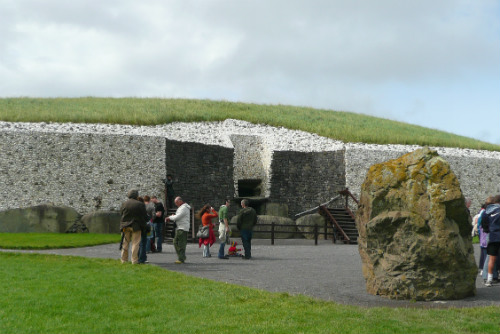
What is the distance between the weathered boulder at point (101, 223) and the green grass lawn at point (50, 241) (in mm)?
2391

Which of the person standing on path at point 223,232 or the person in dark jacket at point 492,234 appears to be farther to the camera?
the person standing on path at point 223,232

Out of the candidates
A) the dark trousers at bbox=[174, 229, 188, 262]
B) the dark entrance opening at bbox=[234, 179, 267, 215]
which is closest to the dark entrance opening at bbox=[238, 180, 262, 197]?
the dark entrance opening at bbox=[234, 179, 267, 215]

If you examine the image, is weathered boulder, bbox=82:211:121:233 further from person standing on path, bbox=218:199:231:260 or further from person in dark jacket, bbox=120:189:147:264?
person in dark jacket, bbox=120:189:147:264

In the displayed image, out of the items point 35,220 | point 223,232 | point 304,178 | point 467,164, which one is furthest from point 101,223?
point 467,164

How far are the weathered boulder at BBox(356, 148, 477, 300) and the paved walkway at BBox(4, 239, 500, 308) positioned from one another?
0.28 m

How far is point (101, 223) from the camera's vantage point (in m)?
25.5

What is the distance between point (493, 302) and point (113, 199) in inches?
778

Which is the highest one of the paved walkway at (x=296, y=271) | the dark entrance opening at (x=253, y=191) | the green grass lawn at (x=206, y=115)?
the green grass lawn at (x=206, y=115)

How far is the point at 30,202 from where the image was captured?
26203mm

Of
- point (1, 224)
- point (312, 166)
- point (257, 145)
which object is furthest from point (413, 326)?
point (257, 145)

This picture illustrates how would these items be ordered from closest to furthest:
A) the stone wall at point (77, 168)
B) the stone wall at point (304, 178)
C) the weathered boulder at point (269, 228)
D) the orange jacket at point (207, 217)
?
the orange jacket at point (207, 217)
the weathered boulder at point (269, 228)
the stone wall at point (77, 168)
the stone wall at point (304, 178)

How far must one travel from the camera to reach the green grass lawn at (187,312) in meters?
7.71

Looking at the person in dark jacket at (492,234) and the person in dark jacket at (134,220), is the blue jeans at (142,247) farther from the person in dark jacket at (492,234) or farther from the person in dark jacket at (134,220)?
the person in dark jacket at (492,234)

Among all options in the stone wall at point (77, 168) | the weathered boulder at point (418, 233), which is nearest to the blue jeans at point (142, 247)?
the weathered boulder at point (418, 233)
